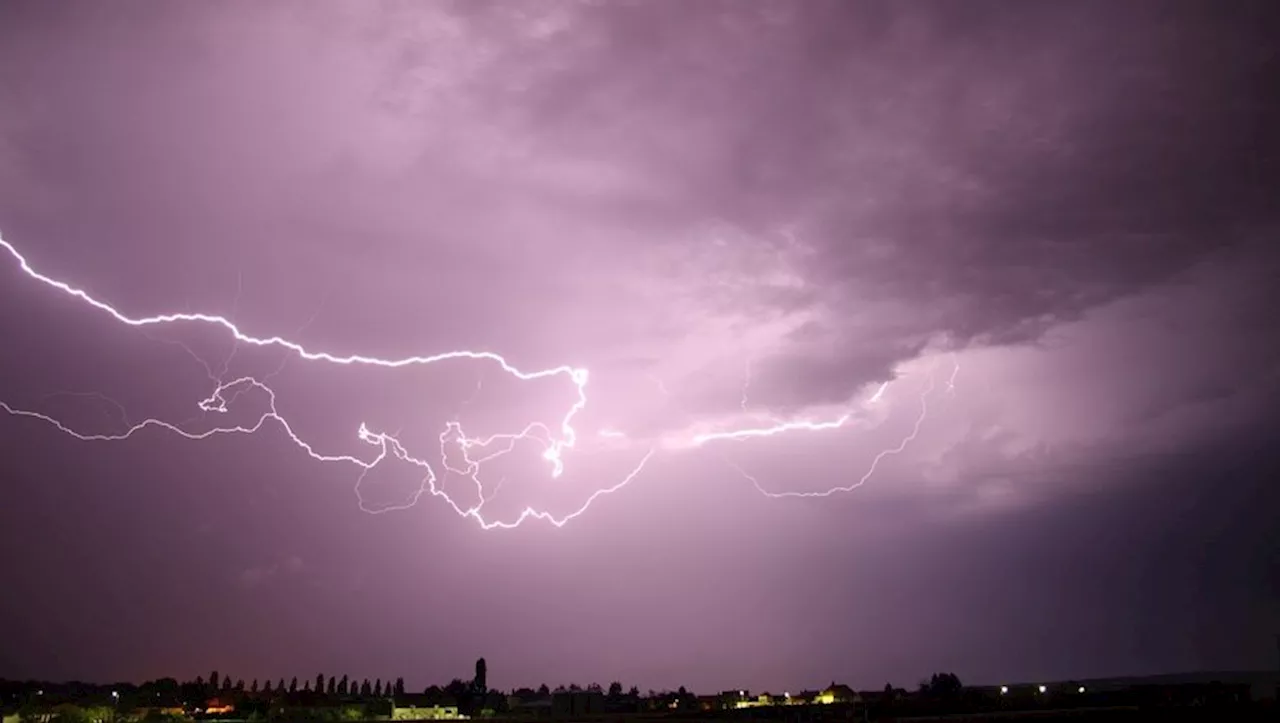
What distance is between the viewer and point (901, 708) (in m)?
54.5

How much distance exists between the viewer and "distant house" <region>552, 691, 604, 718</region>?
211 feet

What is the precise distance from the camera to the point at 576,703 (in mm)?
66375

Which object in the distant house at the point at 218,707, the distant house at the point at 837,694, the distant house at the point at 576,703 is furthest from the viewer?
the distant house at the point at 837,694

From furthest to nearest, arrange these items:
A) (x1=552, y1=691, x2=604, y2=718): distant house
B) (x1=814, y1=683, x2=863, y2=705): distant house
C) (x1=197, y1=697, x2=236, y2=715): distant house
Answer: (x1=814, y1=683, x2=863, y2=705): distant house < (x1=552, y1=691, x2=604, y2=718): distant house < (x1=197, y1=697, x2=236, y2=715): distant house

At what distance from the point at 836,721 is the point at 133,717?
122 ft

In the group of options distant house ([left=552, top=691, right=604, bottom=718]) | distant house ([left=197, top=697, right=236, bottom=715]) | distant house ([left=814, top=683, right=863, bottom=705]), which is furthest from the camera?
distant house ([left=814, top=683, right=863, bottom=705])

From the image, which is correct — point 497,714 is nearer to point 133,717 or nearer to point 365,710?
point 365,710

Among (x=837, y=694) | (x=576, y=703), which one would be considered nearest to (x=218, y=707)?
(x=576, y=703)

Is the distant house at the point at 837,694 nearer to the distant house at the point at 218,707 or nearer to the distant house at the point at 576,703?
the distant house at the point at 576,703

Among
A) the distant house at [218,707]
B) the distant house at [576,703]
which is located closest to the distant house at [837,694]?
the distant house at [576,703]

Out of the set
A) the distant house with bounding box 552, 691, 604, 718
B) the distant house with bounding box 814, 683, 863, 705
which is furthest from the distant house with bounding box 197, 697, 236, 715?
the distant house with bounding box 814, 683, 863, 705

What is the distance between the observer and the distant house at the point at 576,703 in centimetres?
6438

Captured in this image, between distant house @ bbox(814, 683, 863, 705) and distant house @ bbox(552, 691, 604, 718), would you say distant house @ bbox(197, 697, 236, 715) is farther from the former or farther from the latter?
distant house @ bbox(814, 683, 863, 705)

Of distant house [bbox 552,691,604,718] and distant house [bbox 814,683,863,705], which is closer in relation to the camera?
distant house [bbox 552,691,604,718]
